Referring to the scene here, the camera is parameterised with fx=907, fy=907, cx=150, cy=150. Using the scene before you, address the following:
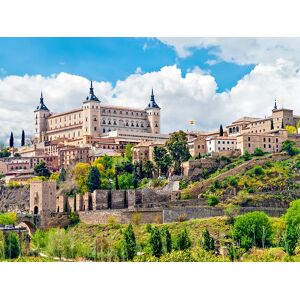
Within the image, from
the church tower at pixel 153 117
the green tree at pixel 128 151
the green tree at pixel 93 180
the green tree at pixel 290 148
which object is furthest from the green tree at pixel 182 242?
the church tower at pixel 153 117

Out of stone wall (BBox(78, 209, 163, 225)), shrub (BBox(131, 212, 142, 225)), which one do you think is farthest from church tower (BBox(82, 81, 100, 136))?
shrub (BBox(131, 212, 142, 225))

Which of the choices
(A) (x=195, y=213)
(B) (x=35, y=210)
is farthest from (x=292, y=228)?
(B) (x=35, y=210)

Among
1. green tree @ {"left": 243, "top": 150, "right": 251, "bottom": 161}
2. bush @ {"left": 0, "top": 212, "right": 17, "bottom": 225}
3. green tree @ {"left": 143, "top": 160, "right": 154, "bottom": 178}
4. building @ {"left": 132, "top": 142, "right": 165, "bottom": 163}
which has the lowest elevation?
bush @ {"left": 0, "top": 212, "right": 17, "bottom": 225}

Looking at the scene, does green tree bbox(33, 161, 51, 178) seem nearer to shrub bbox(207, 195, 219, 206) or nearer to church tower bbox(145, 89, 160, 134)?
church tower bbox(145, 89, 160, 134)

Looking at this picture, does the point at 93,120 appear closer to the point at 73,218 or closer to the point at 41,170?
the point at 41,170

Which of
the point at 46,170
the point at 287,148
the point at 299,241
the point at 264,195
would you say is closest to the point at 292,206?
the point at 264,195
